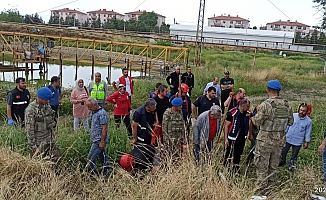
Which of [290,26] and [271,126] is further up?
[290,26]

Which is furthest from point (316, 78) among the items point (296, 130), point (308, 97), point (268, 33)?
point (268, 33)

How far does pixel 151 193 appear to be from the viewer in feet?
11.7

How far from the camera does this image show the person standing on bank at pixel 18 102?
5.87 meters

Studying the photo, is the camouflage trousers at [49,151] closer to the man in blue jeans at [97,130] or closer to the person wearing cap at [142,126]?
the man in blue jeans at [97,130]

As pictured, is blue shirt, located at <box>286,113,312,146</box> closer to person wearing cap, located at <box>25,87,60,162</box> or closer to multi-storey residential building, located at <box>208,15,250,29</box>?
person wearing cap, located at <box>25,87,60,162</box>

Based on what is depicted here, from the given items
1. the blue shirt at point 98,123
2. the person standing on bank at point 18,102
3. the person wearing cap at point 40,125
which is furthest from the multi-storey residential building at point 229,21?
the person wearing cap at point 40,125

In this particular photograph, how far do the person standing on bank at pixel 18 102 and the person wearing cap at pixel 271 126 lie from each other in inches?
163

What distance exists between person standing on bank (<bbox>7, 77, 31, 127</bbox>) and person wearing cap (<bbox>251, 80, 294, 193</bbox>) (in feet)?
13.6

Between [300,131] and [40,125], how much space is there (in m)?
4.12

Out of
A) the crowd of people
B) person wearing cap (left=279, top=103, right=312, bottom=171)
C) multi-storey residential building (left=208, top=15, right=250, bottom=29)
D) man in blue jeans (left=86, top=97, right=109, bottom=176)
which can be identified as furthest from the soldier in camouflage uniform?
multi-storey residential building (left=208, top=15, right=250, bottom=29)

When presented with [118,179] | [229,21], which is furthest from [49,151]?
[229,21]

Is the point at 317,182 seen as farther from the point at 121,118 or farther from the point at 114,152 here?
the point at 121,118

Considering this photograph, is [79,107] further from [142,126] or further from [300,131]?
[300,131]

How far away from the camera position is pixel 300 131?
5426mm
